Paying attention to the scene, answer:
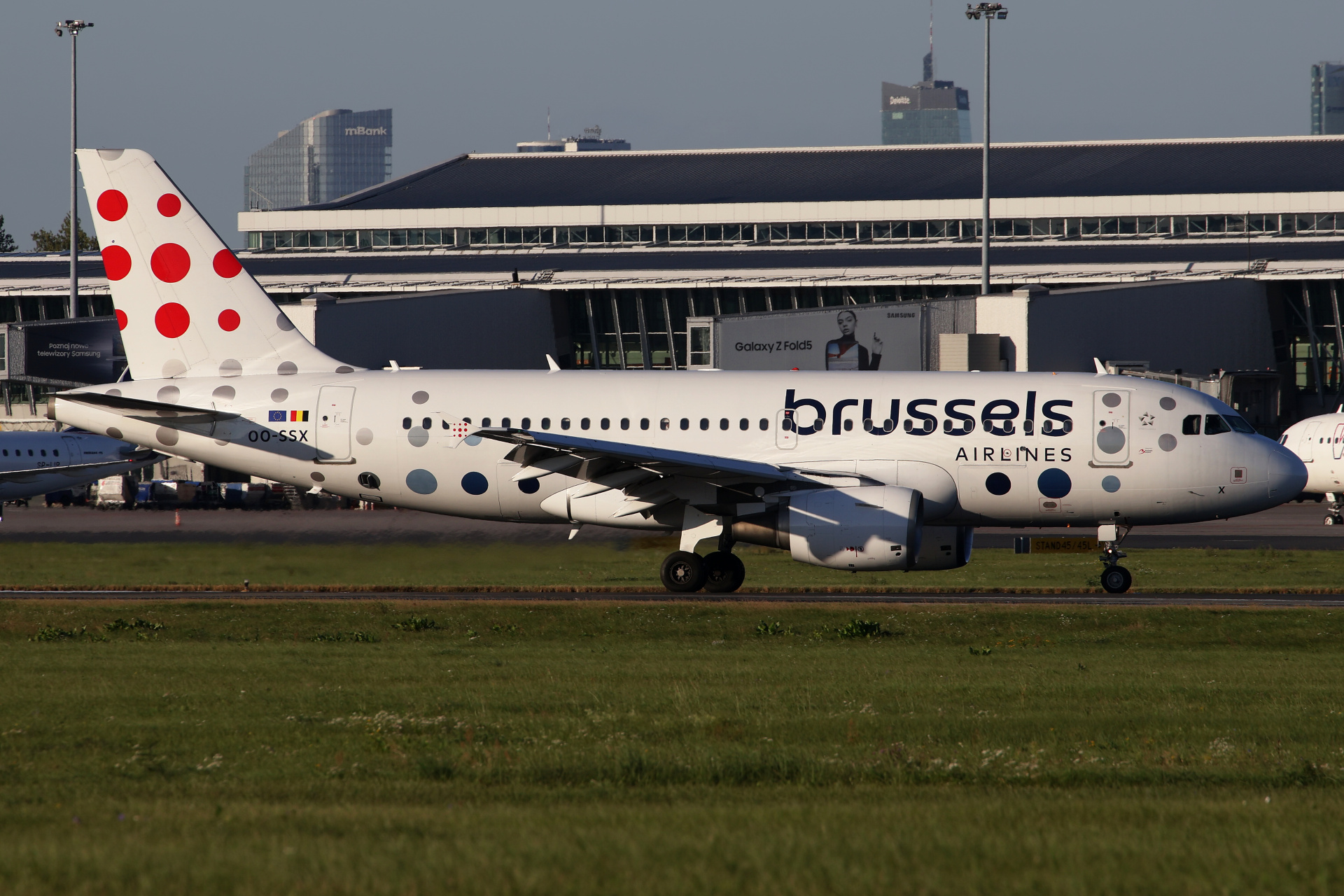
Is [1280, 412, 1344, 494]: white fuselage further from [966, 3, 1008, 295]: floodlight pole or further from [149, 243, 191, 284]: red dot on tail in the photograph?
[149, 243, 191, 284]: red dot on tail

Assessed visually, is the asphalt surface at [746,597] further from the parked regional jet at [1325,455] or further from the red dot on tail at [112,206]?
the parked regional jet at [1325,455]

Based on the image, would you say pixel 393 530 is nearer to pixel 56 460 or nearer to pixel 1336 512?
pixel 56 460

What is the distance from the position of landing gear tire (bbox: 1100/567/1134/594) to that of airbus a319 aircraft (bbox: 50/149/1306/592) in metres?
0.05

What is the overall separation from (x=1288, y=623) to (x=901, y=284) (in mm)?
53194

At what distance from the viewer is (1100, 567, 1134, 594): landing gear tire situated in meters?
27.4

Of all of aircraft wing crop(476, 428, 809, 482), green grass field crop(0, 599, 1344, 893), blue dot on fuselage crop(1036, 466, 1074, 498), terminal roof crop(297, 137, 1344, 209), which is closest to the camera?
green grass field crop(0, 599, 1344, 893)

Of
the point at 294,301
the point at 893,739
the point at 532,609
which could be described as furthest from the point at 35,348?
the point at 893,739

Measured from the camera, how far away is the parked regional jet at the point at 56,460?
54719 millimetres

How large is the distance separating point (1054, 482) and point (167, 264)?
57.2 feet

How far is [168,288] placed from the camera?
28672 mm

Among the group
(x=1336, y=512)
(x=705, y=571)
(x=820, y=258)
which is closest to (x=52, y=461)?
(x=705, y=571)

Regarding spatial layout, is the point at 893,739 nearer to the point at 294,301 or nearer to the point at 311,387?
the point at 311,387

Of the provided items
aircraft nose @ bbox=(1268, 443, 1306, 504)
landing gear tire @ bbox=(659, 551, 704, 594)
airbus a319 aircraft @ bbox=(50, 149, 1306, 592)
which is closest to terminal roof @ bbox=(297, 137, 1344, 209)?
aircraft nose @ bbox=(1268, 443, 1306, 504)

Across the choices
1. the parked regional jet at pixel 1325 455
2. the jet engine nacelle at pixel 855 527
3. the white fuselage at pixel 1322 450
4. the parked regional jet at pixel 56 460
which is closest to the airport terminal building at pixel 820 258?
the white fuselage at pixel 1322 450
